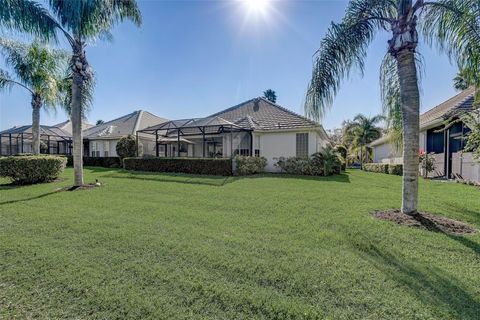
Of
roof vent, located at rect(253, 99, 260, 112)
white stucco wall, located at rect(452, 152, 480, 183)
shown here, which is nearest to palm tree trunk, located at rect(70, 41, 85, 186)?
roof vent, located at rect(253, 99, 260, 112)

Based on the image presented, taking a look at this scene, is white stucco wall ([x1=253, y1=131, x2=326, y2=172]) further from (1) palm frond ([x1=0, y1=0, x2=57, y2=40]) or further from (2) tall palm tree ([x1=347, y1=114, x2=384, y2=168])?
(2) tall palm tree ([x1=347, y1=114, x2=384, y2=168])

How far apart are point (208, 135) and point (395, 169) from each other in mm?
16581

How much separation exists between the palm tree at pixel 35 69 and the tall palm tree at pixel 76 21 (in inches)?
198

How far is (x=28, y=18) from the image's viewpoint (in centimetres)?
947

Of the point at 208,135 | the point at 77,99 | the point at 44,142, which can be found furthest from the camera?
the point at 44,142

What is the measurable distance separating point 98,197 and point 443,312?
10133mm

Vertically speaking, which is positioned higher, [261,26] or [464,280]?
[261,26]

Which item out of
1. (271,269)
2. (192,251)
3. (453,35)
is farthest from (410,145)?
(192,251)

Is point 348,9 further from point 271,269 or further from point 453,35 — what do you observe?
point 271,269

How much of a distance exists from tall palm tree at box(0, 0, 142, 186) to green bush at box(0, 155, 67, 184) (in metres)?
2.86

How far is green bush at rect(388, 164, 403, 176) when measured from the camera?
20.4m

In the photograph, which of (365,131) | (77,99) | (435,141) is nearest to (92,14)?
(77,99)

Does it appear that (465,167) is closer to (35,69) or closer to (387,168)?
(387,168)

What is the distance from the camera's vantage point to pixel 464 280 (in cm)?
350
